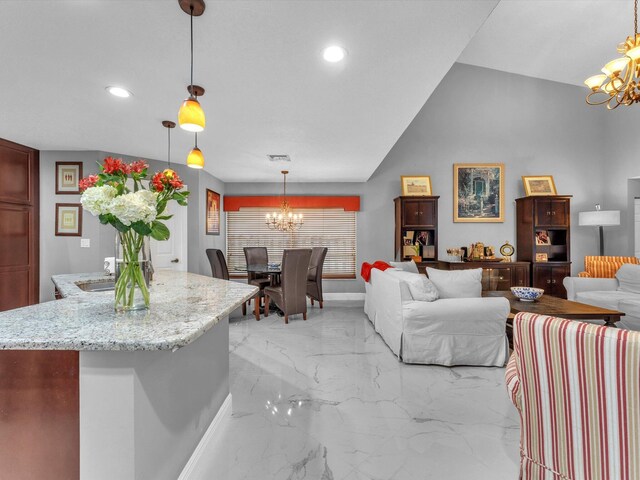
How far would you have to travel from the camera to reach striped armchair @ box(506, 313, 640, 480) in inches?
35.3

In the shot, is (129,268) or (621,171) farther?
(621,171)

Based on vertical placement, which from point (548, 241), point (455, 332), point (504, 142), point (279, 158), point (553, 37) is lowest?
point (455, 332)

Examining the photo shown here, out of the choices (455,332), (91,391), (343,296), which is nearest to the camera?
(91,391)

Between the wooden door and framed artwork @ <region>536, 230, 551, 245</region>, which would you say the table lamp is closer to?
framed artwork @ <region>536, 230, 551, 245</region>

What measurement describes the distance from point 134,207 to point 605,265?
20.3 ft

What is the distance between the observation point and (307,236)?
19.9 feet

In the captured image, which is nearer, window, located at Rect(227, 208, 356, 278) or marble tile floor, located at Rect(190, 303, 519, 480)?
marble tile floor, located at Rect(190, 303, 519, 480)

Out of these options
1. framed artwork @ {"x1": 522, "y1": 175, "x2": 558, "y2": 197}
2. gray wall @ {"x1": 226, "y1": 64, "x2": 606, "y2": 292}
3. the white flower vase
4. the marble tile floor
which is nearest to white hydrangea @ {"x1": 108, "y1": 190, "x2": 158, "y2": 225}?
the white flower vase

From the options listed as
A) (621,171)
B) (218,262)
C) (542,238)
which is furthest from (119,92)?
(621,171)

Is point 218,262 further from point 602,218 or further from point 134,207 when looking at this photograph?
point 602,218

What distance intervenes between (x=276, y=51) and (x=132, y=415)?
1997 millimetres

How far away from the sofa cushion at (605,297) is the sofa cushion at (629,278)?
0.39 feet

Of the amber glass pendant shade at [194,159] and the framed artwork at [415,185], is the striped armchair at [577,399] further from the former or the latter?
the framed artwork at [415,185]

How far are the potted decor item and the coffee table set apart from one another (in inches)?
118
